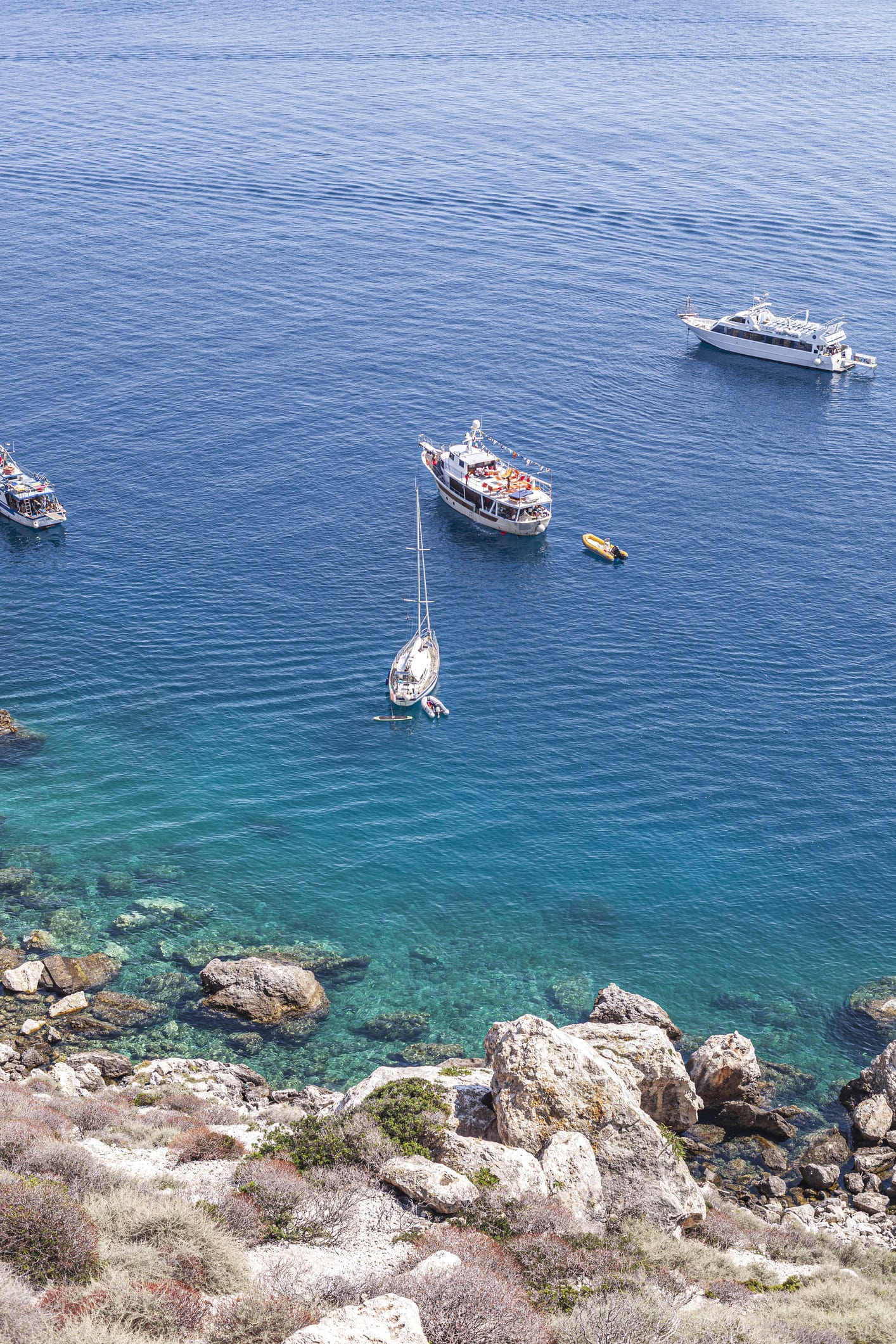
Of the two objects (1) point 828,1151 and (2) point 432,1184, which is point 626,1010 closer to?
(1) point 828,1151

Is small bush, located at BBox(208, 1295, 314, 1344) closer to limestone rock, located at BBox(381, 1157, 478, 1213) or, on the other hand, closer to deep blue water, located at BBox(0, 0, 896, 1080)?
limestone rock, located at BBox(381, 1157, 478, 1213)

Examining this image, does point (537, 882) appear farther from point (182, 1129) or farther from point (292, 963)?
point (182, 1129)

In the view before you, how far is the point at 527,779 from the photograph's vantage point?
76438mm

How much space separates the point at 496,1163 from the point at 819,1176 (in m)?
18.9

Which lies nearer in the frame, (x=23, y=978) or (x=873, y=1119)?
(x=873, y=1119)

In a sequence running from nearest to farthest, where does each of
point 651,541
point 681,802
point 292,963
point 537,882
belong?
point 292,963, point 537,882, point 681,802, point 651,541

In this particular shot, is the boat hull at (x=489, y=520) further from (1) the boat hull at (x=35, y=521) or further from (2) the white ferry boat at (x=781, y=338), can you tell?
(2) the white ferry boat at (x=781, y=338)

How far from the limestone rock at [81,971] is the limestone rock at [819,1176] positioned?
34402mm

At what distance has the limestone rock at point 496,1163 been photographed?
111ft

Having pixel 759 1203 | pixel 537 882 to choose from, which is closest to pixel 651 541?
pixel 537 882

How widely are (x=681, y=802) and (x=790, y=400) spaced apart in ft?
252

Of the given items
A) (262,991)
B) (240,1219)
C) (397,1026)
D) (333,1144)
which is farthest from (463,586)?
(240,1219)

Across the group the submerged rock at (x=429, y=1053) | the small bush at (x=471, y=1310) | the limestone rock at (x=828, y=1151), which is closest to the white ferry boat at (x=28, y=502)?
the submerged rock at (x=429, y=1053)

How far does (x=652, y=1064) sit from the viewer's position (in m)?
45.3
